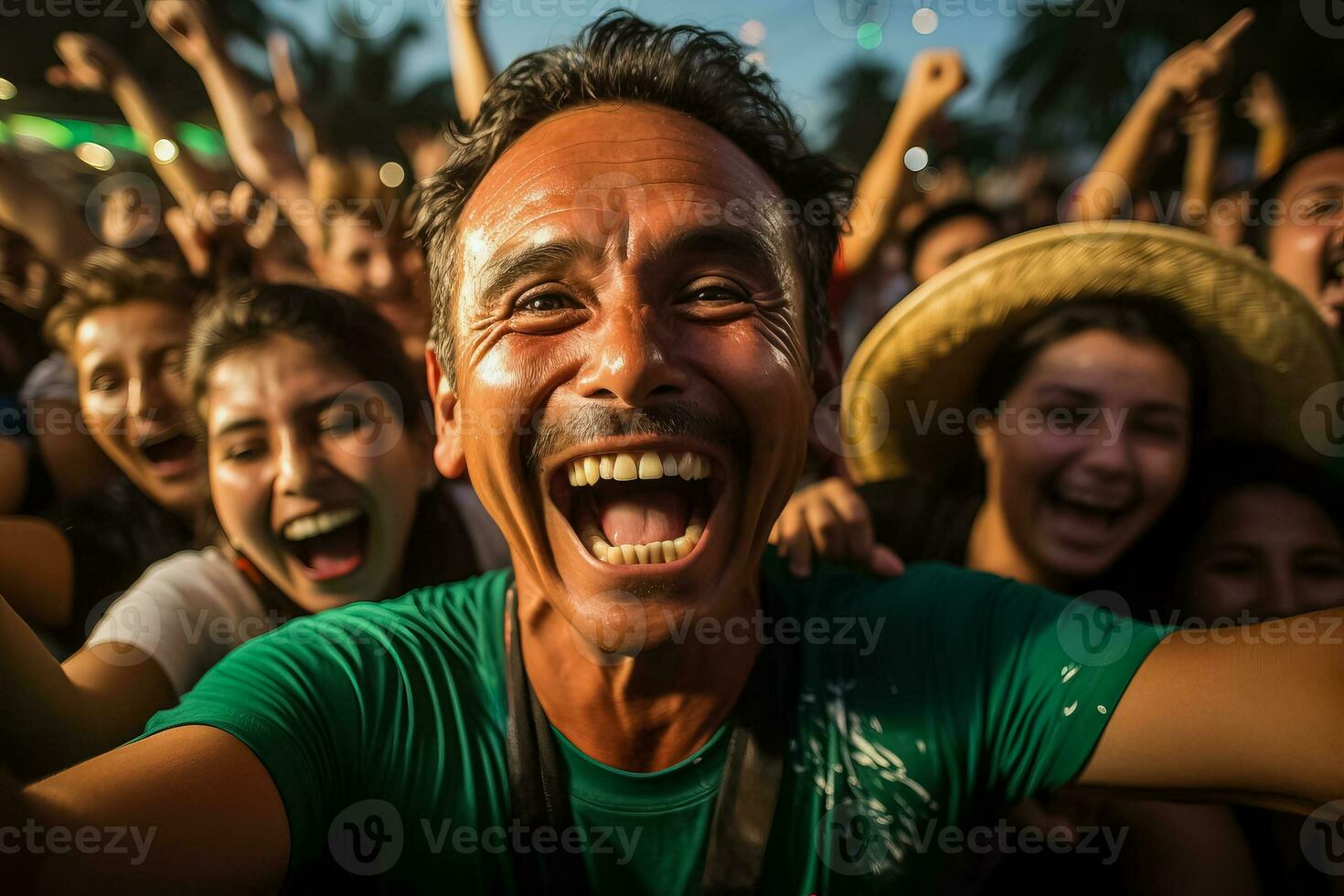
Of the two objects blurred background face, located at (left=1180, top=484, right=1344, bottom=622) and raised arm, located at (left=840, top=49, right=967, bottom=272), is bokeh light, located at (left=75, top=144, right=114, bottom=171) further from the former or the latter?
blurred background face, located at (left=1180, top=484, right=1344, bottom=622)

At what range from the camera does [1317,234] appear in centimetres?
261

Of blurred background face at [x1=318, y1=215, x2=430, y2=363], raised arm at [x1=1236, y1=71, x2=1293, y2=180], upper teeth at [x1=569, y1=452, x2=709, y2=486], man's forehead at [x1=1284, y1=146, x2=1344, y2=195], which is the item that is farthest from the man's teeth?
raised arm at [x1=1236, y1=71, x2=1293, y2=180]

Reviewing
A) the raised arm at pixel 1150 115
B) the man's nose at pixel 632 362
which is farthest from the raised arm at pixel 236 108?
the raised arm at pixel 1150 115

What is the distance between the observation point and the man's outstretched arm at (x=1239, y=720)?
1241mm

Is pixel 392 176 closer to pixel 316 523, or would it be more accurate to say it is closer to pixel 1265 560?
pixel 316 523

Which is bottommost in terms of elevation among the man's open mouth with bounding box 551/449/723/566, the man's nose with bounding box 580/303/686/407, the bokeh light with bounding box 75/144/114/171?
the man's open mouth with bounding box 551/449/723/566

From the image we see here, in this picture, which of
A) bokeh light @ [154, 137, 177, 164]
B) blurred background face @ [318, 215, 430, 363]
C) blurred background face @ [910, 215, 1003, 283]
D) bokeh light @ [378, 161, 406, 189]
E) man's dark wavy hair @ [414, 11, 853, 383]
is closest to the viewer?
man's dark wavy hair @ [414, 11, 853, 383]

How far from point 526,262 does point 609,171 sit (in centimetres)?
22

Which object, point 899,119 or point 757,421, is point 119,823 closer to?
point 757,421

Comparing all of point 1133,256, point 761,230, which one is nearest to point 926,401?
point 1133,256

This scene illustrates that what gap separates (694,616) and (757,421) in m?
0.35

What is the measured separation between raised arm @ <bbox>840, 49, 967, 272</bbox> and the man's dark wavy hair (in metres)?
1.35

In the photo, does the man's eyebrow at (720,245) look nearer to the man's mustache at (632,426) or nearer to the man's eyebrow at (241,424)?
the man's mustache at (632,426)

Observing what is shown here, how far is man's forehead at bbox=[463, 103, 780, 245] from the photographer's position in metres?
1.41
